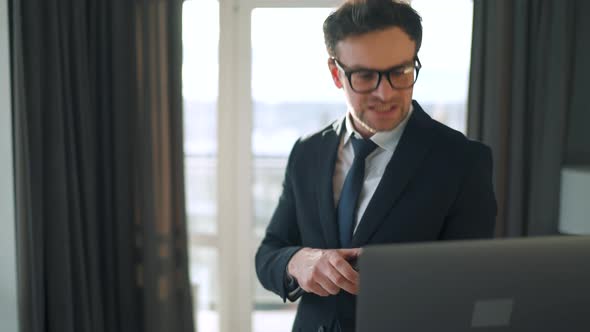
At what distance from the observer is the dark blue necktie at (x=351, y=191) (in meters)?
1.27

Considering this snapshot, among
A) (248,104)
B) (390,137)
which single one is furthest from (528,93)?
(390,137)

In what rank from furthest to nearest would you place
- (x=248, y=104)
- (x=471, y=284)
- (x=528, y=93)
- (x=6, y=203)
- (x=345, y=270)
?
(x=248, y=104)
(x=528, y=93)
(x=6, y=203)
(x=345, y=270)
(x=471, y=284)

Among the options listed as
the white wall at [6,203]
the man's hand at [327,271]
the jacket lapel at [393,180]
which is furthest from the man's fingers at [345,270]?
the white wall at [6,203]

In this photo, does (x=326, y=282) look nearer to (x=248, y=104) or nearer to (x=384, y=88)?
(x=384, y=88)

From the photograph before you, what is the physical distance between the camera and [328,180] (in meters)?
1.32

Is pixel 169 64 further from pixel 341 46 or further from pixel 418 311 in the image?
pixel 418 311

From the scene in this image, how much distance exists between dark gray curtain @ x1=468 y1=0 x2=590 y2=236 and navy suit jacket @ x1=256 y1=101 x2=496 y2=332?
1.60 m

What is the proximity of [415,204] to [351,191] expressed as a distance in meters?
0.16

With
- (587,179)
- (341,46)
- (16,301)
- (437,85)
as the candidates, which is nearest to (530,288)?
(341,46)

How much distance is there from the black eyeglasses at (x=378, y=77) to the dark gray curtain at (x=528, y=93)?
1.67 m

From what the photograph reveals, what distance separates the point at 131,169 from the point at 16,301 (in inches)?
32.1

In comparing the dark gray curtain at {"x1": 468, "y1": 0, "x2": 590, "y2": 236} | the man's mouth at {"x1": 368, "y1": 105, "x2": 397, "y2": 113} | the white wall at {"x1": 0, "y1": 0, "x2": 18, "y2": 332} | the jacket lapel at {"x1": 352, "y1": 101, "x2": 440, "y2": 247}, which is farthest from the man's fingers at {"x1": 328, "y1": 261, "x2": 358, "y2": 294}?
the white wall at {"x1": 0, "y1": 0, "x2": 18, "y2": 332}

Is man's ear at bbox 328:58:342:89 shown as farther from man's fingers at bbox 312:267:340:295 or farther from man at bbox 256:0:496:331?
man's fingers at bbox 312:267:340:295

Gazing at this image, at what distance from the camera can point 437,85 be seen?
2.97 meters
